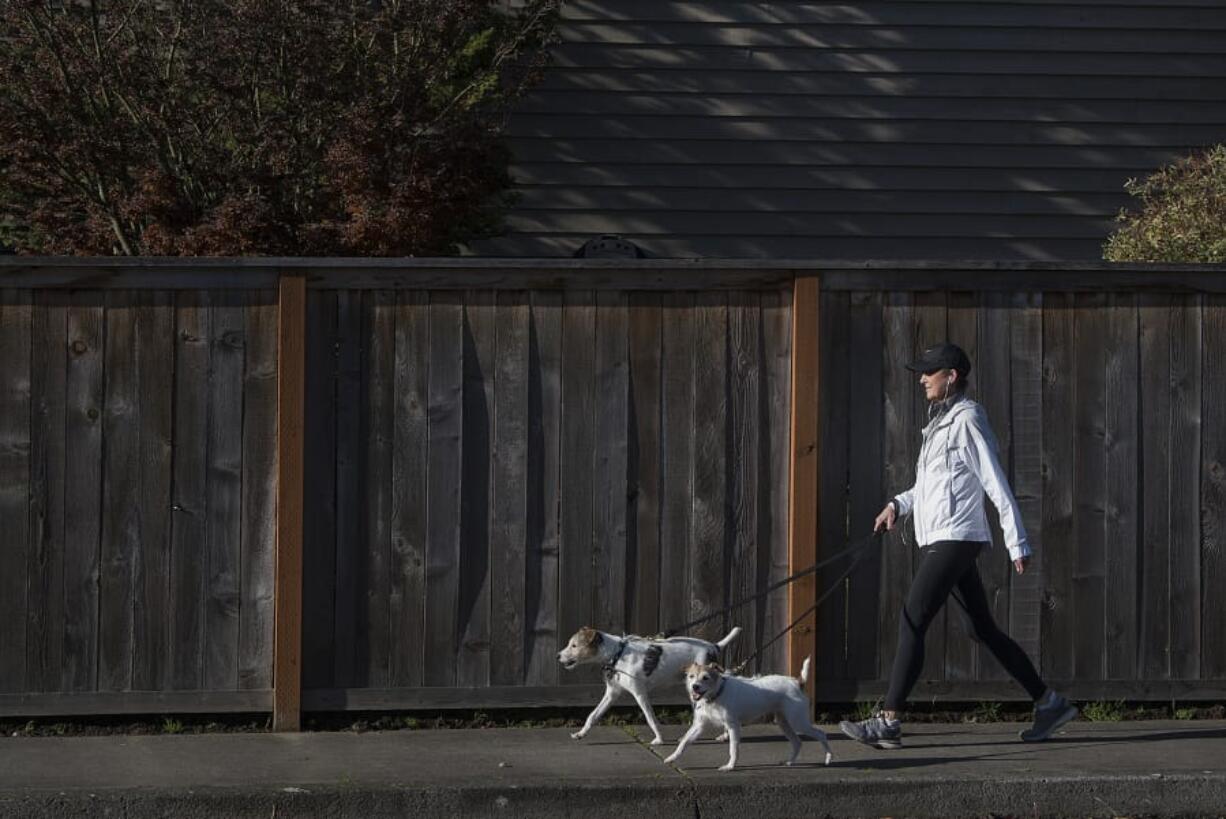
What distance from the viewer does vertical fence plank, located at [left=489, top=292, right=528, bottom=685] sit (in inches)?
279

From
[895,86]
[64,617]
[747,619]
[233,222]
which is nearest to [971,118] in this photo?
[895,86]

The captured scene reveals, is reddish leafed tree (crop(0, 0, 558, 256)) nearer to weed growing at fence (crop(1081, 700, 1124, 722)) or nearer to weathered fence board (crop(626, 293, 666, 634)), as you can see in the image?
weathered fence board (crop(626, 293, 666, 634))

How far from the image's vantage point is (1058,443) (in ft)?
23.8

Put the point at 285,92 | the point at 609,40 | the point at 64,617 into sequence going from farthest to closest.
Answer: the point at 609,40 < the point at 285,92 < the point at 64,617

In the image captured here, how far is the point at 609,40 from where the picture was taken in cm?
1284

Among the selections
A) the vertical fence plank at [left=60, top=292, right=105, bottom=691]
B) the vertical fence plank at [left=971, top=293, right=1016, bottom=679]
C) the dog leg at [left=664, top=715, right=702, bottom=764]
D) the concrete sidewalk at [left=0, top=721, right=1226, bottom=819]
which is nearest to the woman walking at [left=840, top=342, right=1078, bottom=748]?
the concrete sidewalk at [left=0, top=721, right=1226, bottom=819]

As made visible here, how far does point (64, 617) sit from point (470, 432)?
1899 millimetres

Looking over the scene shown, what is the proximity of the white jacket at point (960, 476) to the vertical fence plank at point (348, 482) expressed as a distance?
243cm

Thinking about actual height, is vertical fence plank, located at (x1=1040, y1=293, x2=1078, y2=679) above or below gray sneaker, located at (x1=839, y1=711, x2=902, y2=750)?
above

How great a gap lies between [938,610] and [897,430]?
88cm

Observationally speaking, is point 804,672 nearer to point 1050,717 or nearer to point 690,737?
point 690,737

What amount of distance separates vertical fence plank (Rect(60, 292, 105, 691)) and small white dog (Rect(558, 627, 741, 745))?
2044 mm

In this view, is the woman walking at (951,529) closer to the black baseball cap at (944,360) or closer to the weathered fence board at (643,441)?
the black baseball cap at (944,360)

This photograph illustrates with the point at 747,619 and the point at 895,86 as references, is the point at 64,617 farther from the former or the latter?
the point at 895,86
